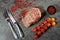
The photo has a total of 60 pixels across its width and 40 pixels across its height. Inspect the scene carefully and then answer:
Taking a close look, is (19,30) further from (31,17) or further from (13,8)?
(13,8)

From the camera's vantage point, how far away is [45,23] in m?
1.39

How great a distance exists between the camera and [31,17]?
4.74ft

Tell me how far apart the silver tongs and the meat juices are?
0.07 metres

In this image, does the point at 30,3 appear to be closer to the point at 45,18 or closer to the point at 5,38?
the point at 45,18

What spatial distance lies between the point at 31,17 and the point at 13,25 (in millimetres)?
173

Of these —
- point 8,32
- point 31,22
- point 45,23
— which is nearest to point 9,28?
point 8,32

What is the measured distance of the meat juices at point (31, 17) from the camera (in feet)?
4.67

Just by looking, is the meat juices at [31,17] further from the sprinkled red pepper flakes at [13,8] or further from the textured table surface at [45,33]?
the sprinkled red pepper flakes at [13,8]

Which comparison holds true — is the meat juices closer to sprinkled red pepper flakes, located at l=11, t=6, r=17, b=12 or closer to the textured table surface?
the textured table surface

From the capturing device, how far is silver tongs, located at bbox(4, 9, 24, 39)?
4.57 ft

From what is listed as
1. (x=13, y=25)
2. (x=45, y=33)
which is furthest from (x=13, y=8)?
(x=45, y=33)

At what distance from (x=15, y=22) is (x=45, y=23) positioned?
26 cm

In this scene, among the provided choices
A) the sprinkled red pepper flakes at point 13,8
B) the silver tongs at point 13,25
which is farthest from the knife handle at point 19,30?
the sprinkled red pepper flakes at point 13,8

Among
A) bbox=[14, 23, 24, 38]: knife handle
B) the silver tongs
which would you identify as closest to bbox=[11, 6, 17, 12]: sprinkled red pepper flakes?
the silver tongs
